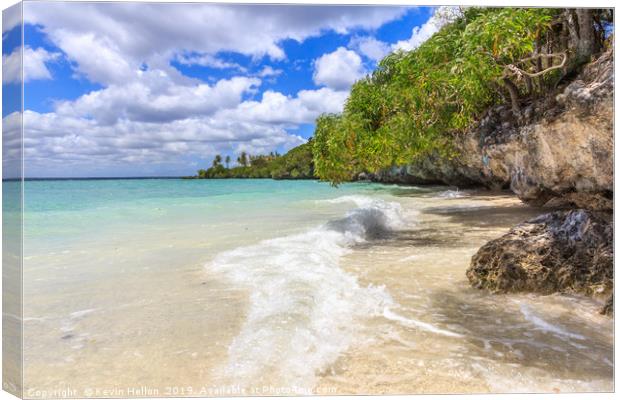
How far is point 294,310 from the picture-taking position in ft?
13.3

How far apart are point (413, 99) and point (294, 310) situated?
5.23 m

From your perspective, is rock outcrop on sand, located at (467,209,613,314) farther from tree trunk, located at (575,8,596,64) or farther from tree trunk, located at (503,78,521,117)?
tree trunk, located at (503,78,521,117)

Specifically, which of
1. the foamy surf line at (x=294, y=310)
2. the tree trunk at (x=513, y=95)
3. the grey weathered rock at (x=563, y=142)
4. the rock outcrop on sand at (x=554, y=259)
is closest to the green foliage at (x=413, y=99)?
the tree trunk at (x=513, y=95)

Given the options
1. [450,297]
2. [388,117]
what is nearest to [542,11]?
[388,117]

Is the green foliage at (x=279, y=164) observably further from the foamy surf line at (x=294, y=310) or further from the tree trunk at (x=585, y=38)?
the tree trunk at (x=585, y=38)

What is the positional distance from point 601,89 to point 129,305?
600 cm

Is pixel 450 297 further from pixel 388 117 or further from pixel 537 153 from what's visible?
pixel 388 117

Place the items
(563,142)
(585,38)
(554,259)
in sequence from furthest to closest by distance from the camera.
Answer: (563,142)
(585,38)
(554,259)

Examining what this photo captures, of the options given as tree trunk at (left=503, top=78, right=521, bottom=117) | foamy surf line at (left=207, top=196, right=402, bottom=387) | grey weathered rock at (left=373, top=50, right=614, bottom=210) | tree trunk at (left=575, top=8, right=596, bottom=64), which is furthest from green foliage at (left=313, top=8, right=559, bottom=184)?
foamy surf line at (left=207, top=196, right=402, bottom=387)

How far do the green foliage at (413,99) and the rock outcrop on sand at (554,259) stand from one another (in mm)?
2463

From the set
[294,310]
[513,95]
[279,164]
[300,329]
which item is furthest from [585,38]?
[279,164]

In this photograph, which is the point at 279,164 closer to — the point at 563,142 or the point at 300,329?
the point at 563,142

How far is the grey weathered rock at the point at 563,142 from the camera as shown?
195 inches

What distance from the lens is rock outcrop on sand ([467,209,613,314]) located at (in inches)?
161
